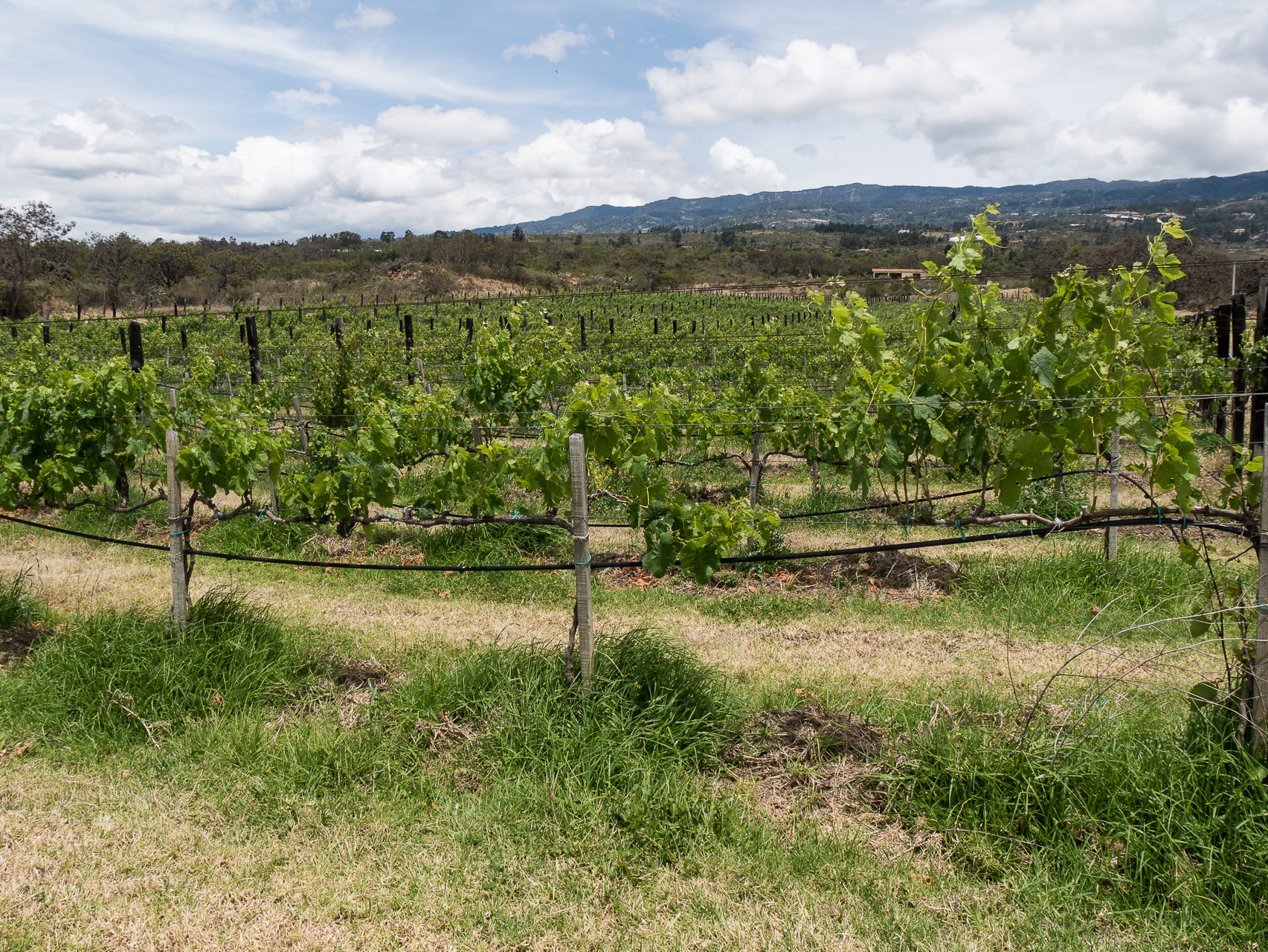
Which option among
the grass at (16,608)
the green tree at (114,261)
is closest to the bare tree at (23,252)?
the green tree at (114,261)

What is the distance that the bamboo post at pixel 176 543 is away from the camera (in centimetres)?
415

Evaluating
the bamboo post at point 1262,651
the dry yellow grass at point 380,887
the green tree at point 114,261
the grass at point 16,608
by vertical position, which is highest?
the green tree at point 114,261

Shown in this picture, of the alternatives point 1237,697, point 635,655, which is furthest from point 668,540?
point 1237,697

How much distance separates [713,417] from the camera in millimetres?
7328

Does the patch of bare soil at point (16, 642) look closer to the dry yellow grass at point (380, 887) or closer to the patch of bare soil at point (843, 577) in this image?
the dry yellow grass at point (380, 887)

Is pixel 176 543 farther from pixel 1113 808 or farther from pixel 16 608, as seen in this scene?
pixel 1113 808

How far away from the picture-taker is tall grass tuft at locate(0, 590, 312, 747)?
3857mm

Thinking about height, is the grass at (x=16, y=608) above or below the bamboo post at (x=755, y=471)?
below

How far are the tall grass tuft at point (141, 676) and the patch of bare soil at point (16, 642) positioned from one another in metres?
0.37

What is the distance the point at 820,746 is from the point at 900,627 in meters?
2.25

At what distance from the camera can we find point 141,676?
400cm

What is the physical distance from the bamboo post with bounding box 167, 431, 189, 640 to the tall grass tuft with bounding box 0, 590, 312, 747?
8 centimetres

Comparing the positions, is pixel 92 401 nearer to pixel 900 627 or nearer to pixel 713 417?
pixel 713 417

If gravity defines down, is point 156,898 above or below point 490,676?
below
